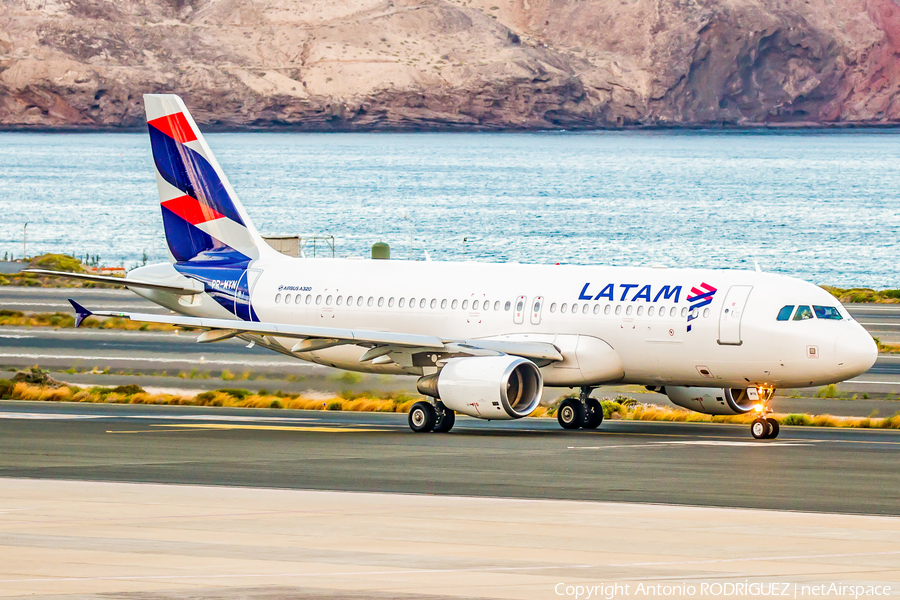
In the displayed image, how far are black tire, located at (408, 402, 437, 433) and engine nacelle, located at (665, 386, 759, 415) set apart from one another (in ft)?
18.7

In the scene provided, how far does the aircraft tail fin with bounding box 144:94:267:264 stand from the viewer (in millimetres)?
41094

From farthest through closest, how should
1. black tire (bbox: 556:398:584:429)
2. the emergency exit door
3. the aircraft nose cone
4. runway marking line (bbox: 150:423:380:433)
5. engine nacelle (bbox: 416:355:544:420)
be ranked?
black tire (bbox: 556:398:584:429) → runway marking line (bbox: 150:423:380:433) → the emergency exit door → engine nacelle (bbox: 416:355:544:420) → the aircraft nose cone

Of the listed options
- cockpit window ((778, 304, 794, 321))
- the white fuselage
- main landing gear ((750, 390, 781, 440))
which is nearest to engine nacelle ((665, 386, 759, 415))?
the white fuselage

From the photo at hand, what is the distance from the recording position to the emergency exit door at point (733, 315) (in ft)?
107

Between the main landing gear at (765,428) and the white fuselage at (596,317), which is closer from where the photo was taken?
the white fuselage at (596,317)

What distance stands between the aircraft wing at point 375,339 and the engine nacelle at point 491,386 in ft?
2.81

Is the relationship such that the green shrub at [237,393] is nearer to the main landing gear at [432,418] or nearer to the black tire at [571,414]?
the main landing gear at [432,418]

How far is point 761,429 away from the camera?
107 feet

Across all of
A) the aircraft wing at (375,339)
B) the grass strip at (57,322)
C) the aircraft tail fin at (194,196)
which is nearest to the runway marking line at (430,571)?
the aircraft wing at (375,339)

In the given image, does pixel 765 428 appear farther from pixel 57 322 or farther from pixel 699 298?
pixel 57 322

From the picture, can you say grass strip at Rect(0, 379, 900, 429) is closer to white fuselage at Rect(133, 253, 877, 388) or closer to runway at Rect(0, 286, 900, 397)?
runway at Rect(0, 286, 900, 397)

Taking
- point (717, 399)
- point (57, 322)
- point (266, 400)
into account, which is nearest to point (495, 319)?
point (717, 399)

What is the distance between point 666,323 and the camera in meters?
33.4

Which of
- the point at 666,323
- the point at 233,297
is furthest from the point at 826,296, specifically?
the point at 233,297
